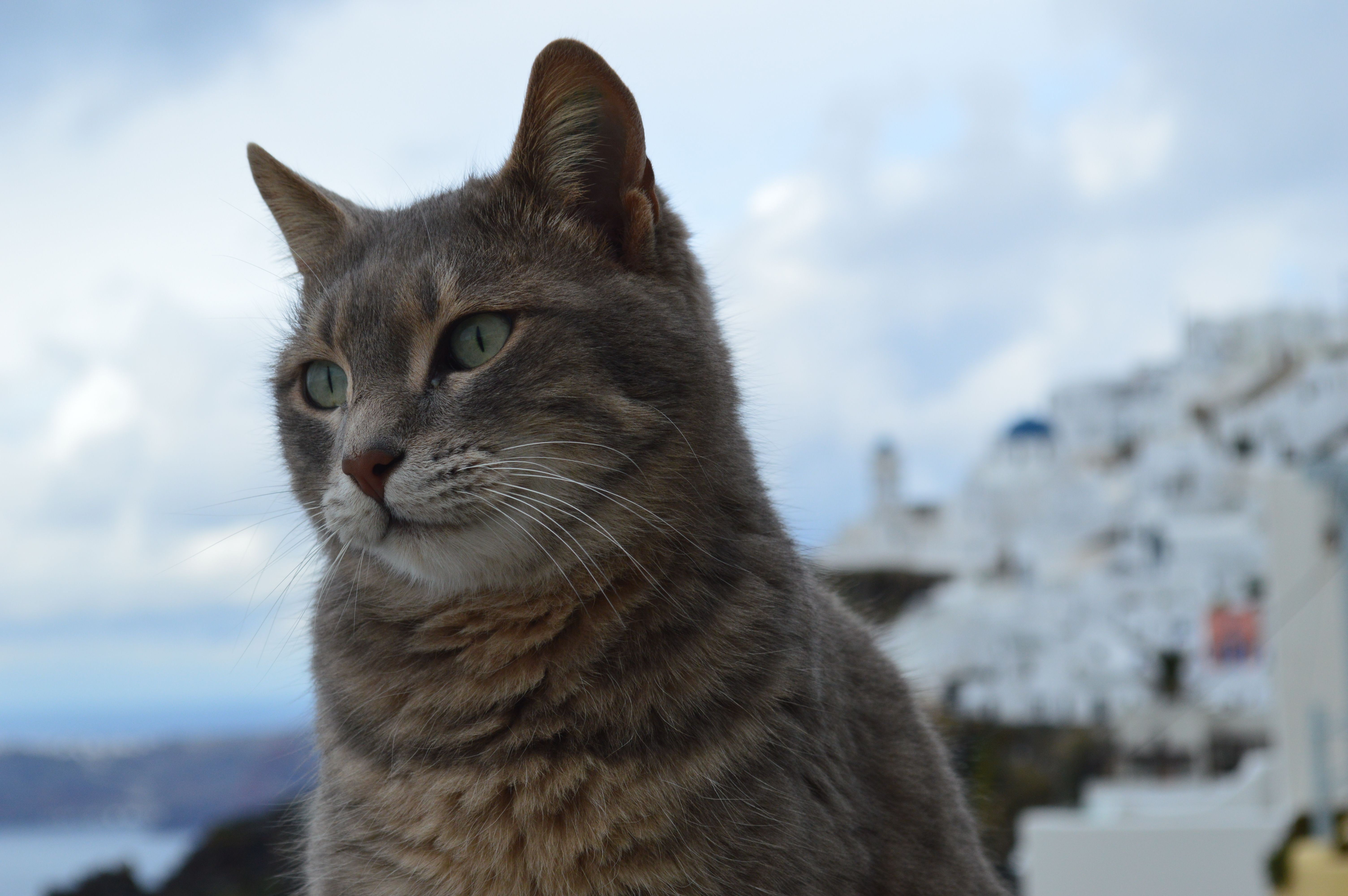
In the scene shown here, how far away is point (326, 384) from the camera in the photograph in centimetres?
175

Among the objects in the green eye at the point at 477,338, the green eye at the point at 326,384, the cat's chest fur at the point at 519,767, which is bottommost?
the cat's chest fur at the point at 519,767

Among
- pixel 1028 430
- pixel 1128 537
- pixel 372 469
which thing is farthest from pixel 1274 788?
pixel 1028 430

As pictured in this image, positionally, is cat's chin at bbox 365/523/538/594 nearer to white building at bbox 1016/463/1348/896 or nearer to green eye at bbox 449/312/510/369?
green eye at bbox 449/312/510/369

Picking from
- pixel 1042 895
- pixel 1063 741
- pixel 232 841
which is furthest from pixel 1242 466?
pixel 232 841

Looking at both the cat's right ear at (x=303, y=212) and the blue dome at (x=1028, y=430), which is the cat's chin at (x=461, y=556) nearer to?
the cat's right ear at (x=303, y=212)

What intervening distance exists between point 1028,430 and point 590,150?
53335 mm

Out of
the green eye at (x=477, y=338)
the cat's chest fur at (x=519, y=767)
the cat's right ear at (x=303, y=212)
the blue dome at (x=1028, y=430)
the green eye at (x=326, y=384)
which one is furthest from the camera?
the blue dome at (x=1028, y=430)

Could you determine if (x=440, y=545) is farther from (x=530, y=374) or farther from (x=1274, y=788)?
(x=1274, y=788)

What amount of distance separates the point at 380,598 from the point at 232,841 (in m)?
1.18

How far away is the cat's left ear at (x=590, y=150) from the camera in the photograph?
1.55 metres

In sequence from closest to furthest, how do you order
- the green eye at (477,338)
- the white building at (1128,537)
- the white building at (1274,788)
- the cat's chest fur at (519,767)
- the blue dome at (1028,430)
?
the cat's chest fur at (519,767) → the green eye at (477,338) → the white building at (1274,788) → the white building at (1128,537) → the blue dome at (1028,430)

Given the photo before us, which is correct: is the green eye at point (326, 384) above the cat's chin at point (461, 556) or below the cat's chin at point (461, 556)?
above

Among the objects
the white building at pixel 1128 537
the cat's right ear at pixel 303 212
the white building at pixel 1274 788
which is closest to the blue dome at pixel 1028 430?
the white building at pixel 1128 537

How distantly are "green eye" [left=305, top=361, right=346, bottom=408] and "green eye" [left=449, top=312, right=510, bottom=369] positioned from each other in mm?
196
